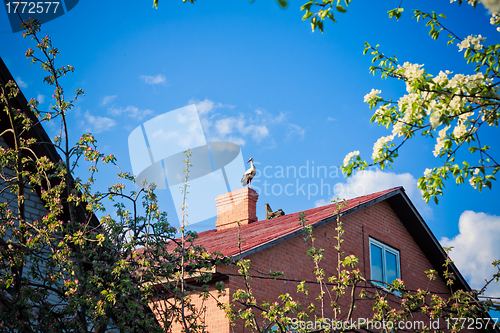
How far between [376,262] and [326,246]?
229cm

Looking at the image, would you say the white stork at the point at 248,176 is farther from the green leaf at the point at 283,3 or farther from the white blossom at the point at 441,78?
the green leaf at the point at 283,3

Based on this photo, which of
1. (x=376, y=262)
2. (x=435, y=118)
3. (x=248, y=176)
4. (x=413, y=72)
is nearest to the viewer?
(x=435, y=118)

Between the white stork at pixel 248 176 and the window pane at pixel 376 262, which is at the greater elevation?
the white stork at pixel 248 176

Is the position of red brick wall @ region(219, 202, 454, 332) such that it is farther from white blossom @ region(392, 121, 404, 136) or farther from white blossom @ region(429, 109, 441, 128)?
white blossom @ region(429, 109, 441, 128)

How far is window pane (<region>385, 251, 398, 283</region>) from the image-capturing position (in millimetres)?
12312

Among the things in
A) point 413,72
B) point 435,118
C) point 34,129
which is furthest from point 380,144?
point 34,129

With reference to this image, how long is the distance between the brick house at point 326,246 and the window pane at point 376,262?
24 millimetres

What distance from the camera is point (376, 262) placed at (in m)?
12.1

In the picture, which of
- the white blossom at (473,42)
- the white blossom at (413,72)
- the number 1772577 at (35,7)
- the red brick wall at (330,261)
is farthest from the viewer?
the number 1772577 at (35,7)

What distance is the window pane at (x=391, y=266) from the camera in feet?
40.4

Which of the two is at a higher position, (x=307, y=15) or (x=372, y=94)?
(x=372, y=94)

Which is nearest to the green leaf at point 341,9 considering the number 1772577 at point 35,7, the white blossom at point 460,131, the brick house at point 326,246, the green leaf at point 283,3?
the green leaf at point 283,3

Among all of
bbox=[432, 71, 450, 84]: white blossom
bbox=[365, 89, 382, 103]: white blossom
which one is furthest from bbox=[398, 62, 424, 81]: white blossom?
bbox=[365, 89, 382, 103]: white blossom

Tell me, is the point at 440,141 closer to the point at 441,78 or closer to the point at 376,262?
the point at 441,78
